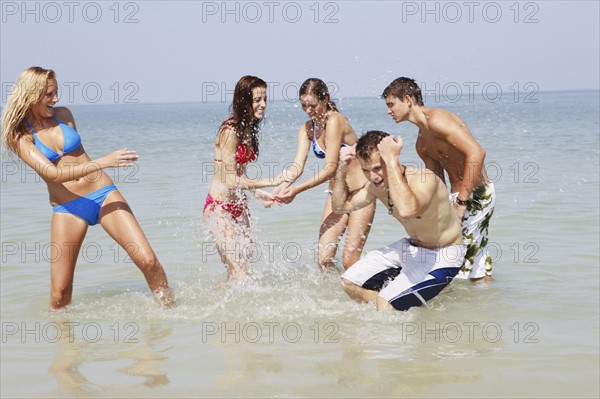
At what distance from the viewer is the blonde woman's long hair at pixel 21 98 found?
5.85 metres

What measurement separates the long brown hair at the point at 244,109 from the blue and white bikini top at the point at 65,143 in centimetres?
130

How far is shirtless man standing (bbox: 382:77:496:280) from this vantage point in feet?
20.7

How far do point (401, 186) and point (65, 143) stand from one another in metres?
2.63

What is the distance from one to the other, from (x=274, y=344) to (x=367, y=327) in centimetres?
74

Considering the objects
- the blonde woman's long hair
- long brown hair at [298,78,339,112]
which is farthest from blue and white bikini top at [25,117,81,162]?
long brown hair at [298,78,339,112]

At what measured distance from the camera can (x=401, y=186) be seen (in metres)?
5.27

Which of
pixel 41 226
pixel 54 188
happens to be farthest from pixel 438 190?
pixel 41 226

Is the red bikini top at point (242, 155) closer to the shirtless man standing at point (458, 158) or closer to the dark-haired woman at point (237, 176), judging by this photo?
the dark-haired woman at point (237, 176)

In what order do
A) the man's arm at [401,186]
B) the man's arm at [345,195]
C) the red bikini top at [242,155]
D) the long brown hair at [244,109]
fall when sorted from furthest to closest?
the red bikini top at [242,155] < the long brown hair at [244,109] < the man's arm at [345,195] < the man's arm at [401,186]

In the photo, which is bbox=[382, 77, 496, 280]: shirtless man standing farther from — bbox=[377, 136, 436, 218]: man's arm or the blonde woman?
the blonde woman

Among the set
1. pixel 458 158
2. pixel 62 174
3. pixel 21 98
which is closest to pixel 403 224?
pixel 458 158

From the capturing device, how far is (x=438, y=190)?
552 centimetres

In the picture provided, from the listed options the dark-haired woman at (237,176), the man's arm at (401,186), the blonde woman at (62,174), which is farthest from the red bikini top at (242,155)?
the man's arm at (401,186)

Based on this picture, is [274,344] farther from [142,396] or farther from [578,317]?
[578,317]
